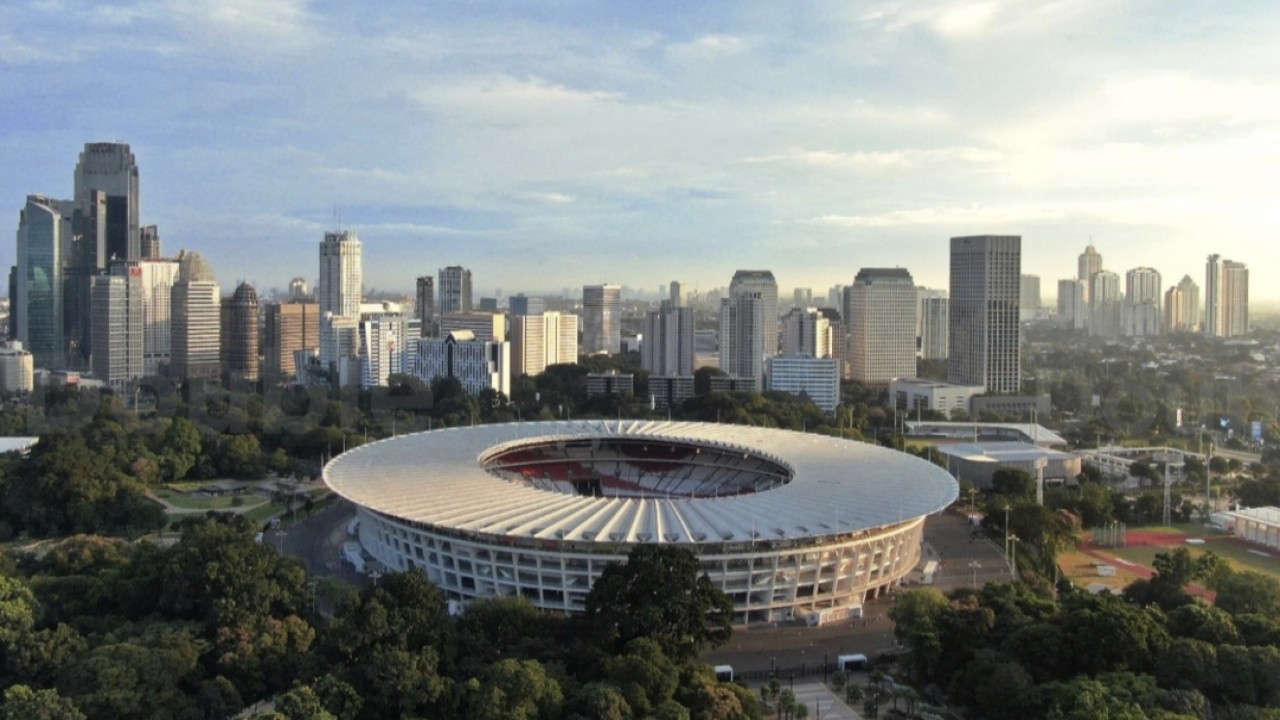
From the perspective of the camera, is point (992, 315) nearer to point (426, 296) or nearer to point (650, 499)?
point (650, 499)

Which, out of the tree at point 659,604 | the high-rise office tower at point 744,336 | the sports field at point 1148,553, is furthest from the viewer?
the high-rise office tower at point 744,336

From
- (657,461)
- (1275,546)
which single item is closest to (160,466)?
(657,461)

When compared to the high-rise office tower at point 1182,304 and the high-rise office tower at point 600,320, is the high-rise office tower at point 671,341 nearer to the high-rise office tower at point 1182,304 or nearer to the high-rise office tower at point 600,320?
the high-rise office tower at point 600,320

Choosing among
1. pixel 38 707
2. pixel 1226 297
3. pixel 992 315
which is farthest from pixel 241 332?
pixel 1226 297

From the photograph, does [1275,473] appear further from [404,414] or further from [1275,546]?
[404,414]

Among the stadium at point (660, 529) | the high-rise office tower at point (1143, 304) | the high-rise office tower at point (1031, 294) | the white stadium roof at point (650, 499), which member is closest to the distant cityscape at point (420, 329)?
the high-rise office tower at point (1143, 304)

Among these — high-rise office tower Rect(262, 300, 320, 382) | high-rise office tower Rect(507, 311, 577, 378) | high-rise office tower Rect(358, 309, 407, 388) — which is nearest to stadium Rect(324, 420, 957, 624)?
high-rise office tower Rect(358, 309, 407, 388)
